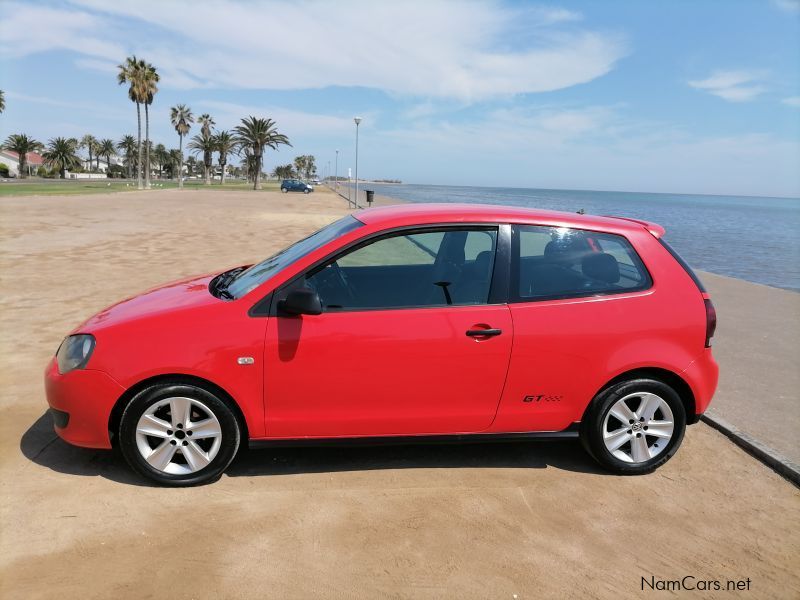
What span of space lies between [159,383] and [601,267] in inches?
109

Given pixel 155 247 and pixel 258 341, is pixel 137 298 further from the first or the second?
pixel 155 247

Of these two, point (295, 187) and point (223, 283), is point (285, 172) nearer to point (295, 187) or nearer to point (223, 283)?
point (295, 187)

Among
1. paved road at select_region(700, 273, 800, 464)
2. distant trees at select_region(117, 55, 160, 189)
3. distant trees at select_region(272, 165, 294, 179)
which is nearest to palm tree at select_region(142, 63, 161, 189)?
distant trees at select_region(117, 55, 160, 189)

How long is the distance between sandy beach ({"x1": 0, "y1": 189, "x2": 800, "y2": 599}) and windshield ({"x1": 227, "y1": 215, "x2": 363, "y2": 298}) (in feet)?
3.78

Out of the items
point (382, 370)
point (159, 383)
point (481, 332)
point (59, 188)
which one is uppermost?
point (59, 188)

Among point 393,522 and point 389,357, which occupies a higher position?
point 389,357

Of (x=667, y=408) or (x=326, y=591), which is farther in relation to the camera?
(x=667, y=408)

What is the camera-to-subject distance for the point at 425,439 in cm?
358

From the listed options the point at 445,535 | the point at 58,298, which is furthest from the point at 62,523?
the point at 58,298

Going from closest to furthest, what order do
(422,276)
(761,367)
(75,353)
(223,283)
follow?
(75,353) < (422,276) < (223,283) < (761,367)

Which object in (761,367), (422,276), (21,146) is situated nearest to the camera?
(422,276)

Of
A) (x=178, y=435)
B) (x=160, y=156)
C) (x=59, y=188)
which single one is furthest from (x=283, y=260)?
(x=160, y=156)

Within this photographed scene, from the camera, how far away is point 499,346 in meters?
3.43

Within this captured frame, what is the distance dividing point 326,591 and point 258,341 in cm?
136
